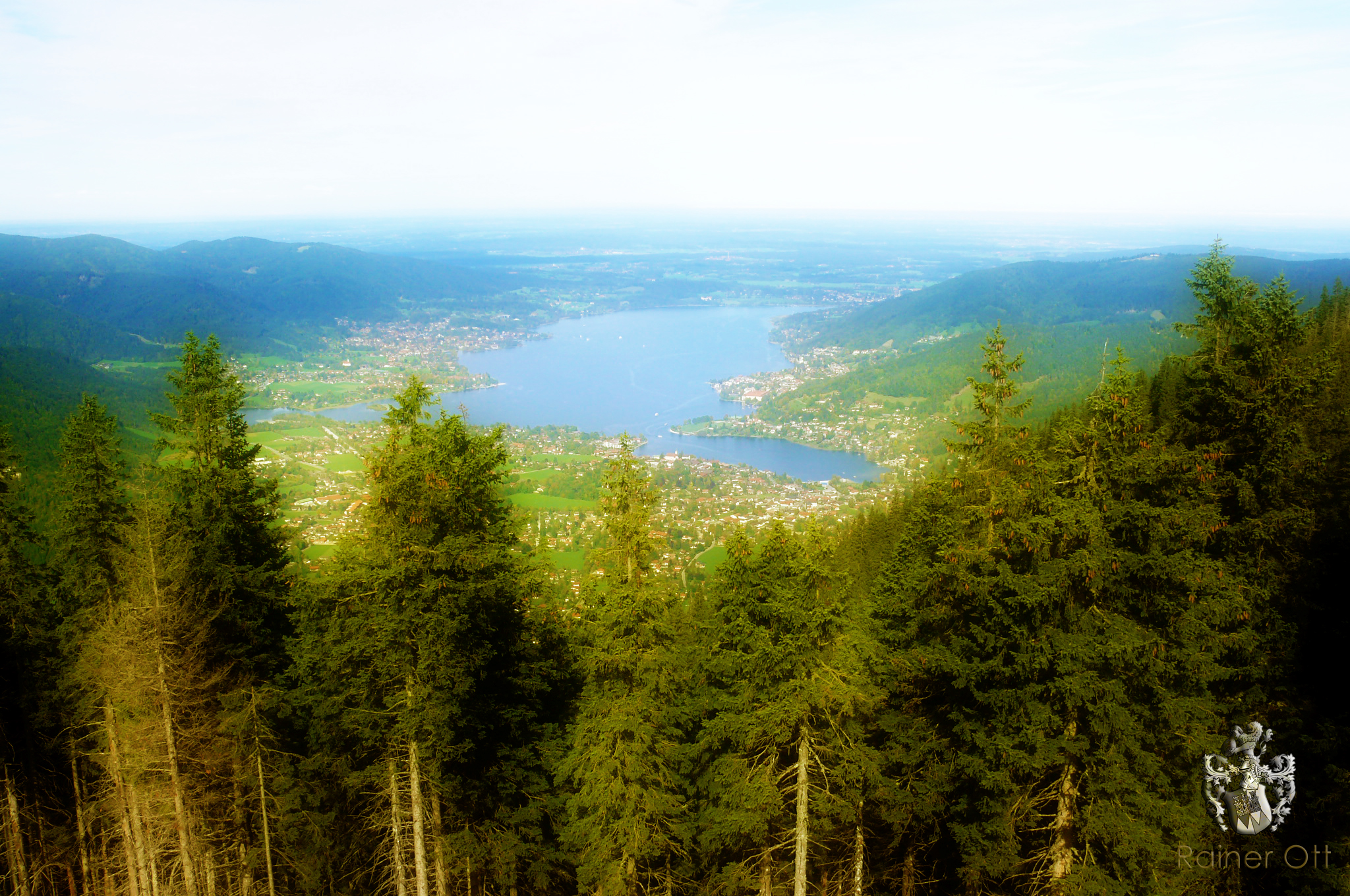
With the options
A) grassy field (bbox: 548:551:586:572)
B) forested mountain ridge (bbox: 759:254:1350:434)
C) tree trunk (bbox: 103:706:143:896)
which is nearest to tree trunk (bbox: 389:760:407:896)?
tree trunk (bbox: 103:706:143:896)

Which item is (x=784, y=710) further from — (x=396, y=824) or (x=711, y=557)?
(x=711, y=557)

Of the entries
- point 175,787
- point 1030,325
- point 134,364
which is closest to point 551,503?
point 175,787

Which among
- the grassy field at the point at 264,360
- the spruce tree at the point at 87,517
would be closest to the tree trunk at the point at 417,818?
the spruce tree at the point at 87,517

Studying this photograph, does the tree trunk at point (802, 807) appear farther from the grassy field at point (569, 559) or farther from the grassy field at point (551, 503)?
the grassy field at point (551, 503)

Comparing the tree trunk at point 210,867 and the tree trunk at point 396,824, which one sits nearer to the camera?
the tree trunk at point 396,824

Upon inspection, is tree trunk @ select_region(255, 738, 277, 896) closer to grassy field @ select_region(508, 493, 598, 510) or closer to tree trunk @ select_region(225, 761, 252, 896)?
tree trunk @ select_region(225, 761, 252, 896)

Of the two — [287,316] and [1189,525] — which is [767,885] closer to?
[1189,525]

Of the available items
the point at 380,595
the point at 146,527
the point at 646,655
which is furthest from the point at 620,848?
the point at 146,527
